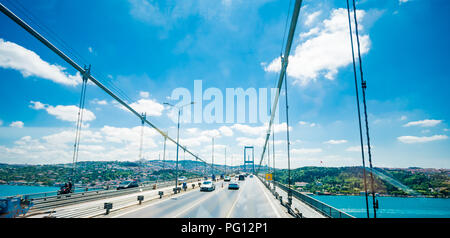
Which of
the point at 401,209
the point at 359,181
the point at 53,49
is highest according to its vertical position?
the point at 53,49

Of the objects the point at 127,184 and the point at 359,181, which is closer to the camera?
the point at 127,184

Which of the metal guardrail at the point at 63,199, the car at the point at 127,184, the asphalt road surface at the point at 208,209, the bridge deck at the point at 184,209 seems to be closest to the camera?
the bridge deck at the point at 184,209

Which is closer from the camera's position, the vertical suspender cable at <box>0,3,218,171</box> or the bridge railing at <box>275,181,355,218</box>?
the bridge railing at <box>275,181,355,218</box>

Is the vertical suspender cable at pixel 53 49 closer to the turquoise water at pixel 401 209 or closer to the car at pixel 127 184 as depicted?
the car at pixel 127 184

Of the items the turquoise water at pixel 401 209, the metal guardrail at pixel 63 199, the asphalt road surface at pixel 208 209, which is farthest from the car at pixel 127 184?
the turquoise water at pixel 401 209

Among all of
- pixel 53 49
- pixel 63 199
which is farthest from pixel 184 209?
pixel 53 49

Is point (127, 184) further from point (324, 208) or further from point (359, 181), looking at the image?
point (359, 181)

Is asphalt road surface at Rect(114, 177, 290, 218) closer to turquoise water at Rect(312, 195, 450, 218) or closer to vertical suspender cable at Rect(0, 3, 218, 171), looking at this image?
vertical suspender cable at Rect(0, 3, 218, 171)

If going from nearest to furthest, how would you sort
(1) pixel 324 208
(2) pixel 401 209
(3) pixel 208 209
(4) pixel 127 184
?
(1) pixel 324 208 → (3) pixel 208 209 → (4) pixel 127 184 → (2) pixel 401 209

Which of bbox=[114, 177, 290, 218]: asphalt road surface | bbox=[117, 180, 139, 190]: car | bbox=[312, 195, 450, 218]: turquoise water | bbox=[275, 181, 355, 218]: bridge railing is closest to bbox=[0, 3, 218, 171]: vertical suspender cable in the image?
bbox=[117, 180, 139, 190]: car
